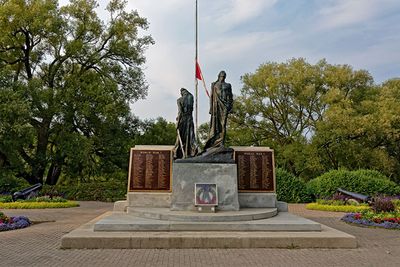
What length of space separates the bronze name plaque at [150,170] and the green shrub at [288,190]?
33.6 ft

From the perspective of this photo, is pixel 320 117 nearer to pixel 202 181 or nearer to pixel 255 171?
pixel 255 171

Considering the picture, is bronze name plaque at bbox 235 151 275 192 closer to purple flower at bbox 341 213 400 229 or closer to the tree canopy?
purple flower at bbox 341 213 400 229

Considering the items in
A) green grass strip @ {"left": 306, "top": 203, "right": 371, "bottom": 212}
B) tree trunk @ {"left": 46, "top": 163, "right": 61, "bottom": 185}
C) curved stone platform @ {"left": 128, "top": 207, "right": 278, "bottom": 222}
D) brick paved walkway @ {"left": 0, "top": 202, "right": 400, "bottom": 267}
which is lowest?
brick paved walkway @ {"left": 0, "top": 202, "right": 400, "bottom": 267}

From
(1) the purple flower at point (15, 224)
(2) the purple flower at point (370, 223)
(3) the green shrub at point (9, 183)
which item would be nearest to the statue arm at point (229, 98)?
(2) the purple flower at point (370, 223)

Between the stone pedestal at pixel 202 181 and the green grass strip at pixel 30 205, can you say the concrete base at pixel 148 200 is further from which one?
the green grass strip at pixel 30 205

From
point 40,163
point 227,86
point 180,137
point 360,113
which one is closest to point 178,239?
point 180,137

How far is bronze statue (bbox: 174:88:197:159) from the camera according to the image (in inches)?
488

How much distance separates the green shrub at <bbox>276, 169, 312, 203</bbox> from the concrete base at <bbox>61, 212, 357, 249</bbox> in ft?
41.2

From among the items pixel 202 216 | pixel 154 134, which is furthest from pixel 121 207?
pixel 154 134

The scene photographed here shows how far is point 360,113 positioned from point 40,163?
23.5m

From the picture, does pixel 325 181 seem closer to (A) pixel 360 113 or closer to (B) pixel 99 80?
(A) pixel 360 113

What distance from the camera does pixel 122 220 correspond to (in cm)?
988

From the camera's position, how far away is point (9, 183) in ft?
73.5

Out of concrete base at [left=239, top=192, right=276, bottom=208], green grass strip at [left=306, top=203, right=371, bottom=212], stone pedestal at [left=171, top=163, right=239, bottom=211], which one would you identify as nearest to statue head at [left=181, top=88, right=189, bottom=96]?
stone pedestal at [left=171, top=163, right=239, bottom=211]
